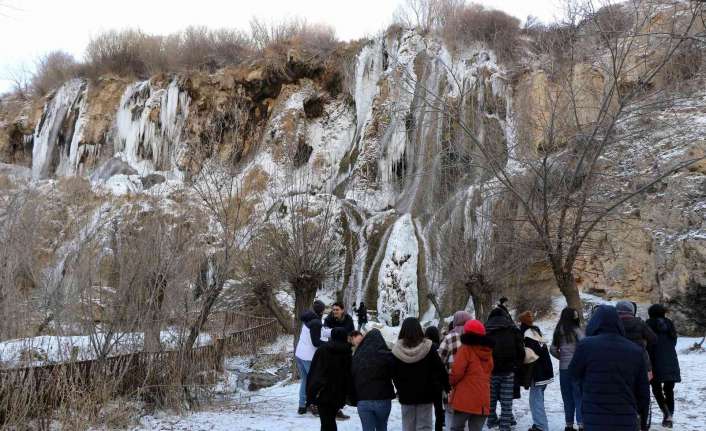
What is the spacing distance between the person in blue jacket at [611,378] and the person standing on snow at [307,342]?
4101mm

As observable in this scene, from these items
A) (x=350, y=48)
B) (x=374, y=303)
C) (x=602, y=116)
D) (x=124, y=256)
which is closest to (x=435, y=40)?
(x=350, y=48)

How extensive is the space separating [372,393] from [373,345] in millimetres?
422

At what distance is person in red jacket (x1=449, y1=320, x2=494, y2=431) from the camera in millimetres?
5316

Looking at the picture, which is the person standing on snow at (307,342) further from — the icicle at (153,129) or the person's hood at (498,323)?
the icicle at (153,129)

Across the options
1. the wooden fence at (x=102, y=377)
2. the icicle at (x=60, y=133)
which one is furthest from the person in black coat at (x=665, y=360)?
the icicle at (x=60, y=133)

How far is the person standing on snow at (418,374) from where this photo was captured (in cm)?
530

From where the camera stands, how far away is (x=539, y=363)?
271 inches

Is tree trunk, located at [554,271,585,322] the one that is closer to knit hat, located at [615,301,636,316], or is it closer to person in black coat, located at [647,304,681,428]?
person in black coat, located at [647,304,681,428]

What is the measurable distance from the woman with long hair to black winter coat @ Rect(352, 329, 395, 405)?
8.00 ft

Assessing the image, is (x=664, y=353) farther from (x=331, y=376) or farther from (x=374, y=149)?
(x=374, y=149)

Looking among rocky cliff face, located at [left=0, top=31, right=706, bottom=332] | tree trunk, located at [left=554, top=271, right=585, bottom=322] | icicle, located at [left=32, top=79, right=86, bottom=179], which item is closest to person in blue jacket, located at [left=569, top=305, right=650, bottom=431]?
tree trunk, located at [left=554, top=271, right=585, bottom=322]

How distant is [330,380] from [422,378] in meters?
0.99

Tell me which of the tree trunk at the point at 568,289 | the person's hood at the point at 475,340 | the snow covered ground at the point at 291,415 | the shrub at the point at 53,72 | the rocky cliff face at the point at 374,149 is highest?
the shrub at the point at 53,72

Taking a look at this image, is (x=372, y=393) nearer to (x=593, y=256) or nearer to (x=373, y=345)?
(x=373, y=345)
